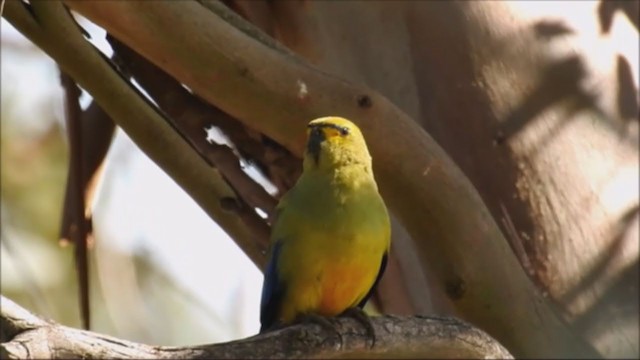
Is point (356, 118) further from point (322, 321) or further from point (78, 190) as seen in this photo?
point (78, 190)

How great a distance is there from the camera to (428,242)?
3.33 m

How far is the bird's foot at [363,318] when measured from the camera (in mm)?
2953

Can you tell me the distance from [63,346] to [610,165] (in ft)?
7.12

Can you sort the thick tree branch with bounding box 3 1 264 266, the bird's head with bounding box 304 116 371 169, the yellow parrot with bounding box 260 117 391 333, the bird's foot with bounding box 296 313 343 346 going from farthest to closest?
the thick tree branch with bounding box 3 1 264 266 → the bird's head with bounding box 304 116 371 169 → the yellow parrot with bounding box 260 117 391 333 → the bird's foot with bounding box 296 313 343 346

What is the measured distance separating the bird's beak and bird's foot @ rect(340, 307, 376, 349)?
16.0 inches

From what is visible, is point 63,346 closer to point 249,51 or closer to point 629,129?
point 249,51

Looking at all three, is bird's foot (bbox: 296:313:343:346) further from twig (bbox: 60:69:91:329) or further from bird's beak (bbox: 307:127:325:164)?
twig (bbox: 60:69:91:329)

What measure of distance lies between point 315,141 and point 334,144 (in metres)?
0.05

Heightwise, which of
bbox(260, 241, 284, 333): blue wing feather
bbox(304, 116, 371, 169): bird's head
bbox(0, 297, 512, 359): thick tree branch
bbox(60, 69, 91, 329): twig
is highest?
bbox(60, 69, 91, 329): twig

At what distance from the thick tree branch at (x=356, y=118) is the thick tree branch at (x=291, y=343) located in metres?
0.32

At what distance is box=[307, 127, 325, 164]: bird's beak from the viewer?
10.5 feet

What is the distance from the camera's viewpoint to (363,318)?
10.1ft

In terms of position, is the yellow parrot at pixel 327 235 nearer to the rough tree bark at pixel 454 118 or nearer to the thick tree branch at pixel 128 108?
the rough tree bark at pixel 454 118

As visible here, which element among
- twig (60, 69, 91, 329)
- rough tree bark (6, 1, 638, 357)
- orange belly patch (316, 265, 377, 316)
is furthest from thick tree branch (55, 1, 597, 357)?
twig (60, 69, 91, 329)
